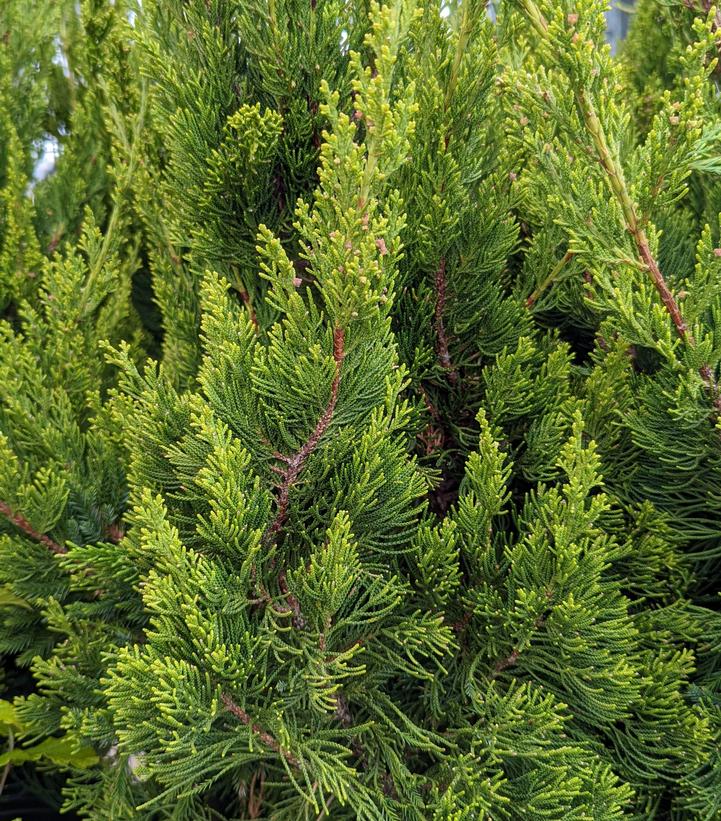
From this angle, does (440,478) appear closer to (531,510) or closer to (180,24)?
(531,510)

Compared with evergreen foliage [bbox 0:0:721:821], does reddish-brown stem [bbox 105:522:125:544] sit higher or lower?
lower

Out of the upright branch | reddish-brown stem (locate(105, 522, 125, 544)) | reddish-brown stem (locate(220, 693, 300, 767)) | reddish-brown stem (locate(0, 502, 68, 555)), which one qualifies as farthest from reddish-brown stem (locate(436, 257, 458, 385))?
reddish-brown stem (locate(0, 502, 68, 555))

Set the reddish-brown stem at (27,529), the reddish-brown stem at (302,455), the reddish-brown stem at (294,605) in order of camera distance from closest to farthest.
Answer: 1. the reddish-brown stem at (302,455)
2. the reddish-brown stem at (294,605)
3. the reddish-brown stem at (27,529)

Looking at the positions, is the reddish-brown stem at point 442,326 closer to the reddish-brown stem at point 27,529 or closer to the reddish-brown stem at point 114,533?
the reddish-brown stem at point 114,533

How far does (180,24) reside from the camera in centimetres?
188

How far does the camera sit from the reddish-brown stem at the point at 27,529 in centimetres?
208

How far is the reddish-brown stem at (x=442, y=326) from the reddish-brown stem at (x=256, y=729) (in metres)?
0.93

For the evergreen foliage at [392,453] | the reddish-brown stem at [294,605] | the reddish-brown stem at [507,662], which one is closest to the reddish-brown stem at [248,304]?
the evergreen foliage at [392,453]

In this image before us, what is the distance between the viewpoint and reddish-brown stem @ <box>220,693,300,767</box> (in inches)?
60.0

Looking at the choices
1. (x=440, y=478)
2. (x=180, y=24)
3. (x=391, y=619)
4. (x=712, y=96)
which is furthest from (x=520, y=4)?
(x=391, y=619)

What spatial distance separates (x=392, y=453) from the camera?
5.24ft

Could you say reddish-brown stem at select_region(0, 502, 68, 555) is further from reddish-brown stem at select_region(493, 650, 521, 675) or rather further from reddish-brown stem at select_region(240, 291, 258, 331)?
reddish-brown stem at select_region(493, 650, 521, 675)

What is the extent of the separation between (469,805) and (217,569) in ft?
2.29

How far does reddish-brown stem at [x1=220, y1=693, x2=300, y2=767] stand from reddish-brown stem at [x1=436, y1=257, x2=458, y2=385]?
928 mm
